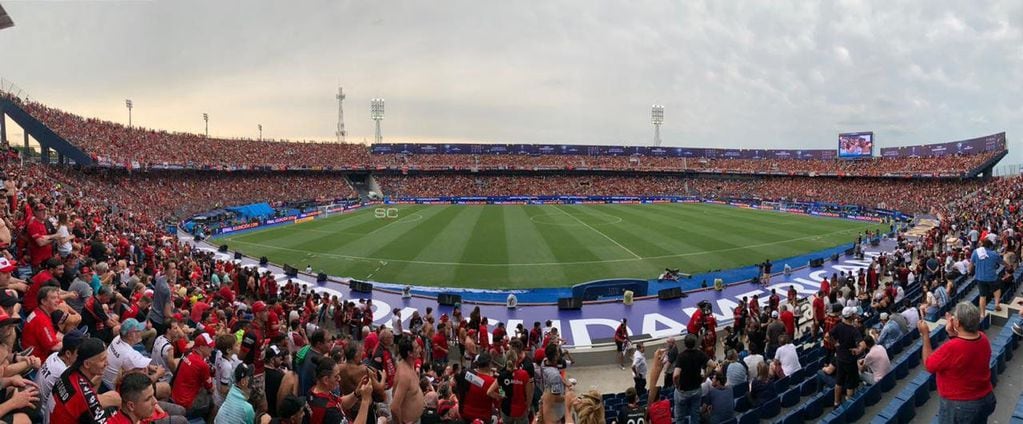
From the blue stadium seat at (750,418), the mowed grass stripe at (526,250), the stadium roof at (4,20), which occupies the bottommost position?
the mowed grass stripe at (526,250)

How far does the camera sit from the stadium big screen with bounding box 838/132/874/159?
72812 millimetres

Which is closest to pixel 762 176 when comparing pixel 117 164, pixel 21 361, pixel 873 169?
pixel 873 169

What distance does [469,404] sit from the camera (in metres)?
6.26

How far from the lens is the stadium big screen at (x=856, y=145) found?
72812mm

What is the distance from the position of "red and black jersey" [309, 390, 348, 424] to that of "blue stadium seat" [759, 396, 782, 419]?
20.7ft

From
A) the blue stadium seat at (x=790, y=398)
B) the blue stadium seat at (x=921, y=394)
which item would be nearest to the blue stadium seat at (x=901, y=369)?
the blue stadium seat at (x=921, y=394)

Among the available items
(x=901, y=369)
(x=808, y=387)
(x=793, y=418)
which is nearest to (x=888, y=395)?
(x=901, y=369)

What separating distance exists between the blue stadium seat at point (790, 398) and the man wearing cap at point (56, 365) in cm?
927

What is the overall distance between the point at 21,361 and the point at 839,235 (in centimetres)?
4633

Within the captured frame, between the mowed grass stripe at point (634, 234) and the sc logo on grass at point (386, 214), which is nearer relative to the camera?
the mowed grass stripe at point (634, 234)

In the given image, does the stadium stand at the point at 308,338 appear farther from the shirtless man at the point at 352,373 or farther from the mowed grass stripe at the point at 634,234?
→ the mowed grass stripe at the point at 634,234

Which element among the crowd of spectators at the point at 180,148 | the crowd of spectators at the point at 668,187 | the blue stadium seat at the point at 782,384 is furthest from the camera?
the crowd of spectators at the point at 668,187

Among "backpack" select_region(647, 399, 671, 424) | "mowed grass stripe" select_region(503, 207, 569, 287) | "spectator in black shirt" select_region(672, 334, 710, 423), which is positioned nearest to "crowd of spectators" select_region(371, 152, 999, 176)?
"mowed grass stripe" select_region(503, 207, 569, 287)

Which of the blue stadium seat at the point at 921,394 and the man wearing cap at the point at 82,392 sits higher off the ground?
the man wearing cap at the point at 82,392
